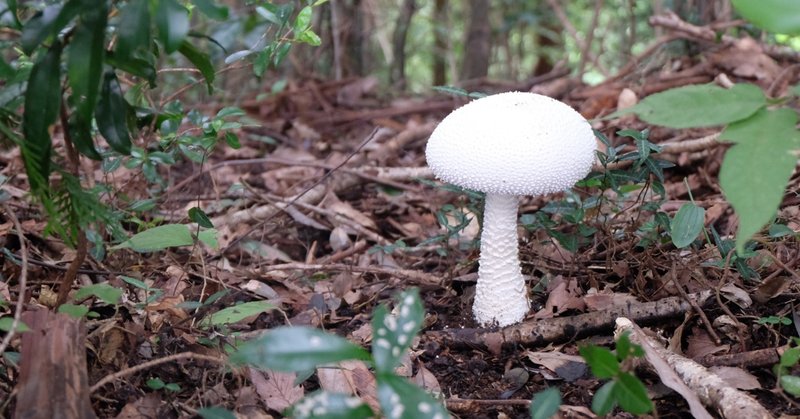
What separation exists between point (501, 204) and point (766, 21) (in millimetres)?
1337

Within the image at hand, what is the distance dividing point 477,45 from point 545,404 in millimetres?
6430

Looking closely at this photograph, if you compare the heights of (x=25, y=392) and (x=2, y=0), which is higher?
(x=2, y=0)

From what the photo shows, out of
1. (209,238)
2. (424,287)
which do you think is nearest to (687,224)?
(424,287)

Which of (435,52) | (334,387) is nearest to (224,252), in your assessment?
(334,387)

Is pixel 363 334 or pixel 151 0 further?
pixel 363 334

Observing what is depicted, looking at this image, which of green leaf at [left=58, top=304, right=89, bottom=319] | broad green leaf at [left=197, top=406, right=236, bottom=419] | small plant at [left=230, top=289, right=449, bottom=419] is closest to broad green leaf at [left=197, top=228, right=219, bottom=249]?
green leaf at [left=58, top=304, right=89, bottom=319]

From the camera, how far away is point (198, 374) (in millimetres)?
2322

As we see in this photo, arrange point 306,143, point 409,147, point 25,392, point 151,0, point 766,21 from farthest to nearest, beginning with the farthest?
point 306,143 < point 409,147 < point 25,392 < point 151,0 < point 766,21

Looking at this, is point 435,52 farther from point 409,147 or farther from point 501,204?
point 501,204

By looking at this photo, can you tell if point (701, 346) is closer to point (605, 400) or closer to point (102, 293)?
point (605, 400)

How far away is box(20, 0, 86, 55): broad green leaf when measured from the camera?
63.3 inches

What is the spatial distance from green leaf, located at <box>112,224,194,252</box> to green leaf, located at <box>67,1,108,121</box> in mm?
810

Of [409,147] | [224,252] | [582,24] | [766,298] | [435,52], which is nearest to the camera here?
[766,298]

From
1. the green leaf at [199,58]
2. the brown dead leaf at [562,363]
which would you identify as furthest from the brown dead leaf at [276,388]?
the green leaf at [199,58]
